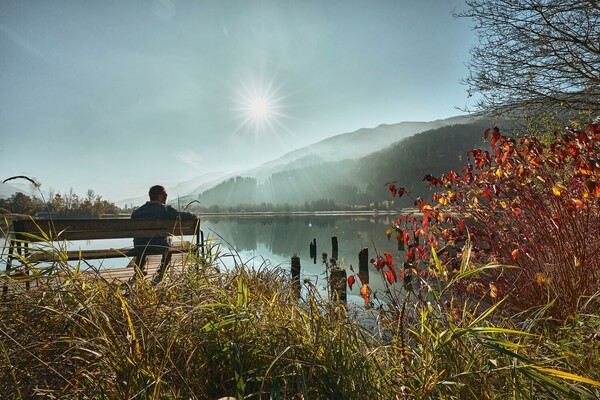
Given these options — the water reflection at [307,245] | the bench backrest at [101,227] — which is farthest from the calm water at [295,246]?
the bench backrest at [101,227]

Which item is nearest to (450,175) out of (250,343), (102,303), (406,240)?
(406,240)

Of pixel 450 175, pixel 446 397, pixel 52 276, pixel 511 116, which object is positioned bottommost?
pixel 446 397

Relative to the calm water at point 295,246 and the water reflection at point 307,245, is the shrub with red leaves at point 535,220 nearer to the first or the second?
the water reflection at point 307,245

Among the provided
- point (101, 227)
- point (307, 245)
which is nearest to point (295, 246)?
point (307, 245)

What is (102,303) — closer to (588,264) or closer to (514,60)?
(588,264)

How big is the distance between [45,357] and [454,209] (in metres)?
4.75

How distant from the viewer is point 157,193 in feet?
23.3

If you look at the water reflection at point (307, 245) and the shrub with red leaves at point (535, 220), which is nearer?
the shrub with red leaves at point (535, 220)

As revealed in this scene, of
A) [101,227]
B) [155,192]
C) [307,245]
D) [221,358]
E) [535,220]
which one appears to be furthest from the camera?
[307,245]

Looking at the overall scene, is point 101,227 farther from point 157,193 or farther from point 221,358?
point 221,358

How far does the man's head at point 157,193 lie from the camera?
7024 millimetres

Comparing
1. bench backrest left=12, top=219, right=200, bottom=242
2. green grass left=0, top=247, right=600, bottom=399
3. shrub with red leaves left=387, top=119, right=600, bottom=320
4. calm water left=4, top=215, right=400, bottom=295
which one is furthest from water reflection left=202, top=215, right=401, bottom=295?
shrub with red leaves left=387, top=119, right=600, bottom=320

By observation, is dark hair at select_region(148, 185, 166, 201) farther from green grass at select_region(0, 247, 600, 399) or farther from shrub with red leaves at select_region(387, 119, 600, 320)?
green grass at select_region(0, 247, 600, 399)

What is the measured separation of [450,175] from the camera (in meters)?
4.95
